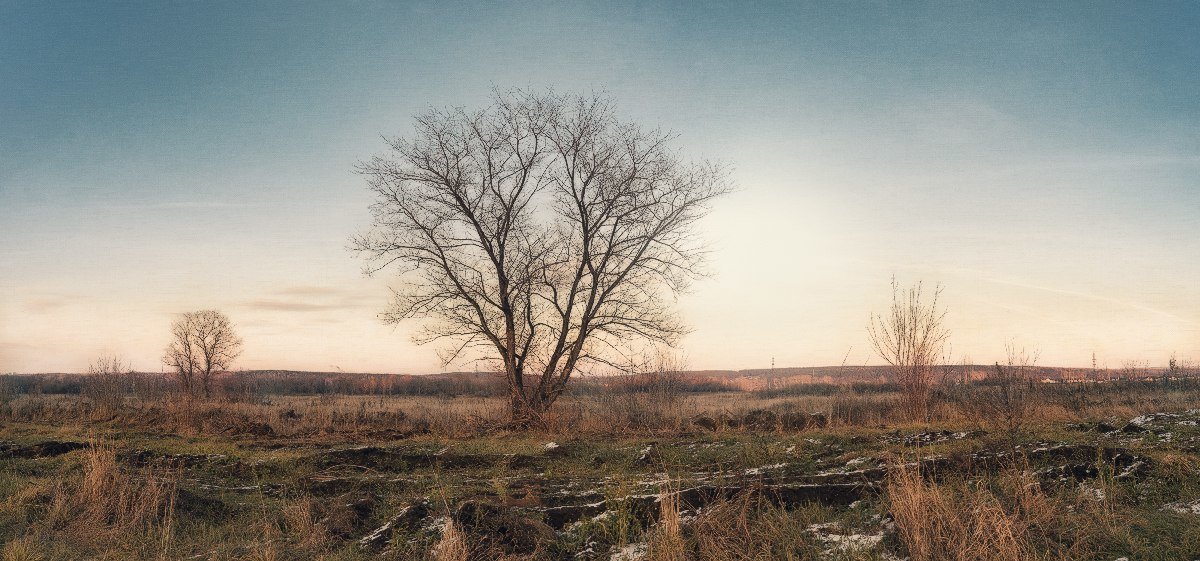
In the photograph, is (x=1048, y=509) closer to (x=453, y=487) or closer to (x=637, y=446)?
(x=453, y=487)

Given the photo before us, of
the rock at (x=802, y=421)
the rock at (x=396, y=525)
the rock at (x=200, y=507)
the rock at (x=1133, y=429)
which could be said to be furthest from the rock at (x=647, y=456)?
the rock at (x=1133, y=429)

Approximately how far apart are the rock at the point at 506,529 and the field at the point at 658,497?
17 mm

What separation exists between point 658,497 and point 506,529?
1441 millimetres

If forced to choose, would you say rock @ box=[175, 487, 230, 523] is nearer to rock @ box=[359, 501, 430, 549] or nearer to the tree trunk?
rock @ box=[359, 501, 430, 549]

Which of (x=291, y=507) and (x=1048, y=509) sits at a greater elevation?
(x=1048, y=509)

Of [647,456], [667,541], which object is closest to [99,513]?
[667,541]

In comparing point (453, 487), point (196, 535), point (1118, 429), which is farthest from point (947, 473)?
point (196, 535)

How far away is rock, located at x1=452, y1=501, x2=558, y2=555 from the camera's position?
18.5 ft

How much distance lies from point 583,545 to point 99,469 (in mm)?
5920

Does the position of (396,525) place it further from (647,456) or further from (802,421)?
(802,421)

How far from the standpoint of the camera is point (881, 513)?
5559 millimetres

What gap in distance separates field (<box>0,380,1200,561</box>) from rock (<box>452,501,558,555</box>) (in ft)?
0.06

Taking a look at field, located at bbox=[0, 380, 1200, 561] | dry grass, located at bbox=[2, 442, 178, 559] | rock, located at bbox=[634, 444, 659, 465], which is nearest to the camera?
field, located at bbox=[0, 380, 1200, 561]

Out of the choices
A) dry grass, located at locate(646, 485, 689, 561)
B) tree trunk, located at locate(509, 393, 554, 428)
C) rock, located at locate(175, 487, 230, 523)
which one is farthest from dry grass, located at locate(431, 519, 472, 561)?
tree trunk, located at locate(509, 393, 554, 428)
